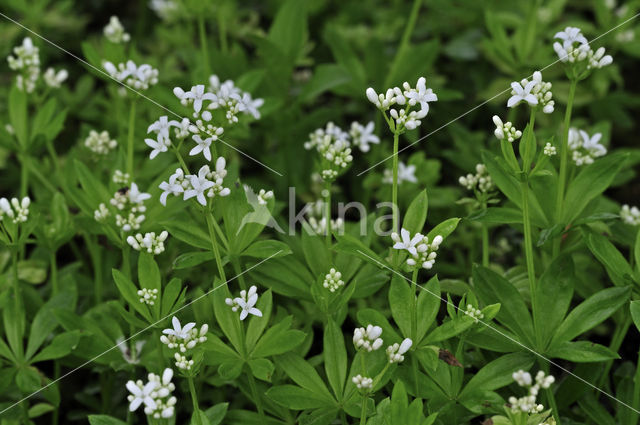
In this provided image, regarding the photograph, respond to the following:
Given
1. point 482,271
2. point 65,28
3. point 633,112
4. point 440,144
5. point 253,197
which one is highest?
point 65,28

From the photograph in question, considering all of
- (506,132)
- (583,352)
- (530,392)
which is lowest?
(583,352)

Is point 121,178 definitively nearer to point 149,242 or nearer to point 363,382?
point 149,242

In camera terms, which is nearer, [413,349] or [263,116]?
[413,349]

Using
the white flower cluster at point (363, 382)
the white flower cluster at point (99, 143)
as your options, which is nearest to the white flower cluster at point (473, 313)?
the white flower cluster at point (363, 382)

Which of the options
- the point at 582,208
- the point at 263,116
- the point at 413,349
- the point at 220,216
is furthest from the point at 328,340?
the point at 263,116

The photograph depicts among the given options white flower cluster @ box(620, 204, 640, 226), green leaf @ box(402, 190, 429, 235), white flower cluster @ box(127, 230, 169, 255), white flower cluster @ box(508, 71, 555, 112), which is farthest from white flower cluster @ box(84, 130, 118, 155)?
white flower cluster @ box(620, 204, 640, 226)

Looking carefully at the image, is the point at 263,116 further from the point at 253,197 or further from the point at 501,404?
the point at 501,404

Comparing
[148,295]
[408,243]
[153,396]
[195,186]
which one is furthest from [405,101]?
[153,396]

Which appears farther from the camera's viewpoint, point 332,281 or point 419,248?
point 332,281
